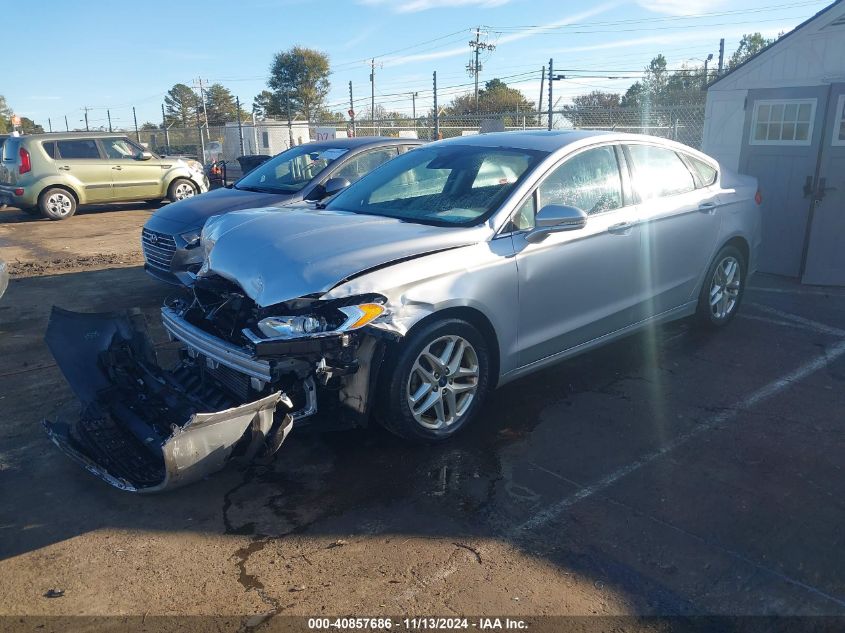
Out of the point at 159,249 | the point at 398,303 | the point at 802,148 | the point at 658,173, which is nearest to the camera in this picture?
the point at 398,303

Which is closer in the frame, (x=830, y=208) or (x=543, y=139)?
(x=543, y=139)

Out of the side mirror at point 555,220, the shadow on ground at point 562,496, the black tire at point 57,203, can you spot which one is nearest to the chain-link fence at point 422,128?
the black tire at point 57,203

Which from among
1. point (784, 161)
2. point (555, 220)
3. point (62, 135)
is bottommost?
point (555, 220)

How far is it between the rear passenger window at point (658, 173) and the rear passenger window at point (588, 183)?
0.85 feet

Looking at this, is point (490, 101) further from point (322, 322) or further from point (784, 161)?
point (322, 322)

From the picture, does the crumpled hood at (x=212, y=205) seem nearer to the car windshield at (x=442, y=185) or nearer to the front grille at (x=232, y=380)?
the car windshield at (x=442, y=185)

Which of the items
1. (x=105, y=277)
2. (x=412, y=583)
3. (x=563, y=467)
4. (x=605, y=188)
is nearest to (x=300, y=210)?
(x=605, y=188)

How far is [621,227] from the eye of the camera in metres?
4.72

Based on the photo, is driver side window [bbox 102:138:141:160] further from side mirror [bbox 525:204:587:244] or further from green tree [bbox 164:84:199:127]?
green tree [bbox 164:84:199:127]

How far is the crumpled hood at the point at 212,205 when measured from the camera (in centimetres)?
716

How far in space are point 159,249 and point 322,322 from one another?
444cm

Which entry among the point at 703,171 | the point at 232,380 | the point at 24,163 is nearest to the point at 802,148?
the point at 703,171

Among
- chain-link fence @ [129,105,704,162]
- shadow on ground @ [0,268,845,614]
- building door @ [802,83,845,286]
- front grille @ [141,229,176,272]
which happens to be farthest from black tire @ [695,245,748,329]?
chain-link fence @ [129,105,704,162]

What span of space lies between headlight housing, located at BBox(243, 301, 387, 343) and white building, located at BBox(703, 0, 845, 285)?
6338mm
